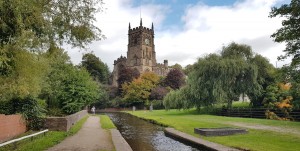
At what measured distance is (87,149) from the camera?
11914 millimetres

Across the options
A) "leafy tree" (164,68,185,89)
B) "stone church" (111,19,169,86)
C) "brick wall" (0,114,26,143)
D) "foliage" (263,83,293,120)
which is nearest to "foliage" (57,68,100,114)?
"brick wall" (0,114,26,143)

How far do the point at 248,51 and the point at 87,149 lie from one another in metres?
31.8

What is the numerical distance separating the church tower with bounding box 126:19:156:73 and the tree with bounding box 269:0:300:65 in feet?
302

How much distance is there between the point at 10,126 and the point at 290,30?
1614 cm

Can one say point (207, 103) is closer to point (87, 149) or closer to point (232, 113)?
point (232, 113)

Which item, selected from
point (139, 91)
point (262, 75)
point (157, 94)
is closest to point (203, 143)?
point (262, 75)

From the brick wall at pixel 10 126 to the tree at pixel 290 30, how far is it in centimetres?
1536

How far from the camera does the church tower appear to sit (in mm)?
113375

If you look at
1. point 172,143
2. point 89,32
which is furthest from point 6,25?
point 172,143

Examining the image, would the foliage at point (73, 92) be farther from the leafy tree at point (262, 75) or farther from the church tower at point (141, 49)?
the church tower at point (141, 49)

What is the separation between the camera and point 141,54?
114 m

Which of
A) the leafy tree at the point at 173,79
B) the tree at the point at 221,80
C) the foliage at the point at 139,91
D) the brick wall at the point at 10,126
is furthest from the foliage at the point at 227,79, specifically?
the leafy tree at the point at 173,79

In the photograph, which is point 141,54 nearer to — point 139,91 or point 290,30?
point 139,91

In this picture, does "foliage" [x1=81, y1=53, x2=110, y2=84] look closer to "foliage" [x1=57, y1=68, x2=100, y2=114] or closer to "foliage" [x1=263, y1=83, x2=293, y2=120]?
"foliage" [x1=57, y1=68, x2=100, y2=114]
